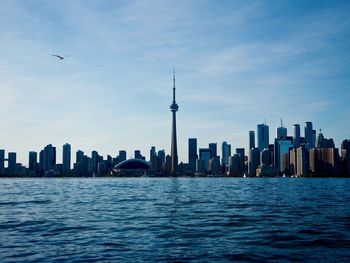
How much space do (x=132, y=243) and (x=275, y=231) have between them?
10.8 meters

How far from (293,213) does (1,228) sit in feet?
91.2

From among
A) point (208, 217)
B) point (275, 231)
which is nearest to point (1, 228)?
point (208, 217)

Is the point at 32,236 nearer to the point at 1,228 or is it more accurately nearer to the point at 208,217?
the point at 1,228

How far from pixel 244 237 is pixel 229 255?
19.0ft

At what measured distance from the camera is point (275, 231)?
28.8 metres

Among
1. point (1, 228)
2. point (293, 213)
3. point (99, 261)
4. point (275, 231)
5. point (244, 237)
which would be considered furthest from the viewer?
point (293, 213)

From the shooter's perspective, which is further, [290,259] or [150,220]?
[150,220]

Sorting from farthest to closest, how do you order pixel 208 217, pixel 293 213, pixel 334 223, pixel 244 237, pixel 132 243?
pixel 293 213 < pixel 208 217 < pixel 334 223 < pixel 244 237 < pixel 132 243

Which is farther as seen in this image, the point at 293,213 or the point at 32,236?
the point at 293,213

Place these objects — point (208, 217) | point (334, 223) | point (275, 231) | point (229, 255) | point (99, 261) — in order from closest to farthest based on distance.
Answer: point (99, 261)
point (229, 255)
point (275, 231)
point (334, 223)
point (208, 217)

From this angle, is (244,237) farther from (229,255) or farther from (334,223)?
(334,223)

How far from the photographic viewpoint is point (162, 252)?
21.7 meters

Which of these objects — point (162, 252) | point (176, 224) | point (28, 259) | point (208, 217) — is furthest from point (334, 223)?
point (28, 259)

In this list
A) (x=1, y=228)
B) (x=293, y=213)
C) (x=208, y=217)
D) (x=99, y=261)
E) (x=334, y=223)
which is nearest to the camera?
(x=99, y=261)
